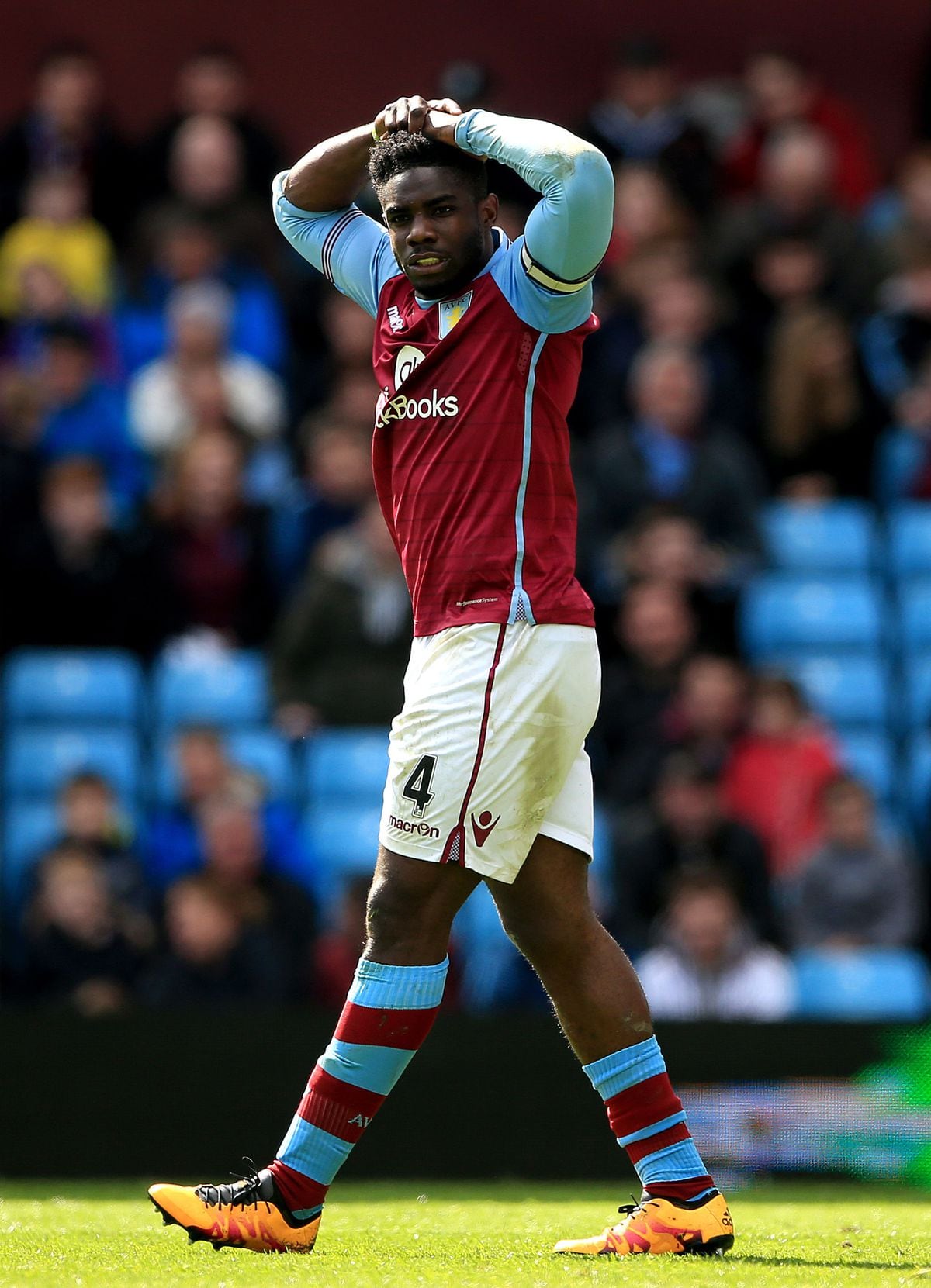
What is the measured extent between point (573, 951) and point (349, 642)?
5191 millimetres

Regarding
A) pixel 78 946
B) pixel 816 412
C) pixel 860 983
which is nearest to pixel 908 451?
pixel 816 412

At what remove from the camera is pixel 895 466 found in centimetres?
1079

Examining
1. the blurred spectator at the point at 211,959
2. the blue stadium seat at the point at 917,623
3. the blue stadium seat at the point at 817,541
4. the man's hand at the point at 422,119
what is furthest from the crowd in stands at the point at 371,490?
the man's hand at the point at 422,119

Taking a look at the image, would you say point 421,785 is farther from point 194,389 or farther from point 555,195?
point 194,389

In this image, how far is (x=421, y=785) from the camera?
4.29m

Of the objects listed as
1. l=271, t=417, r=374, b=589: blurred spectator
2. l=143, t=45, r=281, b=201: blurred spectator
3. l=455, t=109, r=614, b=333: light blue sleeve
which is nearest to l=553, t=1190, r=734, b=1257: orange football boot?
l=455, t=109, r=614, b=333: light blue sleeve

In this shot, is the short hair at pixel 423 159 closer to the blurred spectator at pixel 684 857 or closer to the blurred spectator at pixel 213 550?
the blurred spectator at pixel 684 857

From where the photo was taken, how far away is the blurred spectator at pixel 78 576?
377 inches

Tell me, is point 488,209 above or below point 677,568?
above

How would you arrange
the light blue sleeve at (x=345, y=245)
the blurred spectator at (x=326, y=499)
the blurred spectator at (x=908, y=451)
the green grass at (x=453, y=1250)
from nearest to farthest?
the green grass at (x=453, y=1250) < the light blue sleeve at (x=345, y=245) < the blurred spectator at (x=326, y=499) < the blurred spectator at (x=908, y=451)

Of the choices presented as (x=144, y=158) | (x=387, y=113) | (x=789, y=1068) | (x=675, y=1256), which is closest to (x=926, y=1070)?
(x=789, y=1068)

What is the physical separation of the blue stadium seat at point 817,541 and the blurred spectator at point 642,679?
3.65 ft

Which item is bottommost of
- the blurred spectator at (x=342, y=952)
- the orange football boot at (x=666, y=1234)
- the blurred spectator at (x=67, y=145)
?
the blurred spectator at (x=342, y=952)

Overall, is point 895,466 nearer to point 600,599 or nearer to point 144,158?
point 600,599
